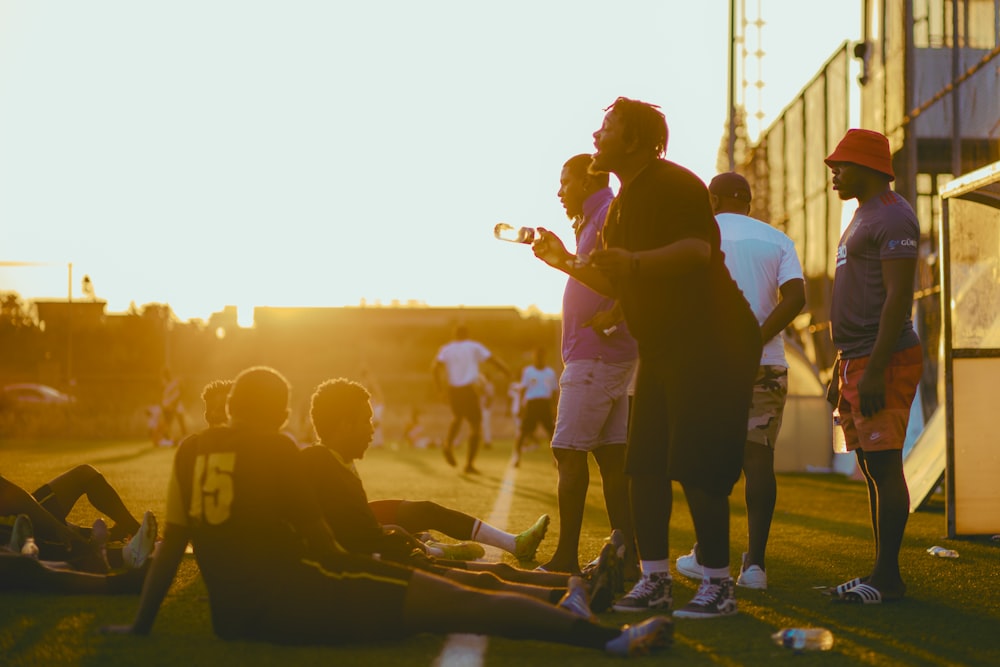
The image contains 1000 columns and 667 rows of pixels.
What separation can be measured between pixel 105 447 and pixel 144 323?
4812cm

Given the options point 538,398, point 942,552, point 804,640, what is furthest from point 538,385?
point 804,640

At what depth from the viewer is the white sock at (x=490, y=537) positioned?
6436 millimetres

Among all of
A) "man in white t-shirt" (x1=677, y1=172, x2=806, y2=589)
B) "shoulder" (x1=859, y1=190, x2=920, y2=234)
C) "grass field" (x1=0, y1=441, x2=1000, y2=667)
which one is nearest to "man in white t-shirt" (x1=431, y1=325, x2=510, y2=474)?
"grass field" (x1=0, y1=441, x2=1000, y2=667)

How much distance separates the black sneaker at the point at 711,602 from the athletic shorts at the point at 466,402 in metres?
12.7

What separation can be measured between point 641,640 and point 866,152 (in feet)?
9.19

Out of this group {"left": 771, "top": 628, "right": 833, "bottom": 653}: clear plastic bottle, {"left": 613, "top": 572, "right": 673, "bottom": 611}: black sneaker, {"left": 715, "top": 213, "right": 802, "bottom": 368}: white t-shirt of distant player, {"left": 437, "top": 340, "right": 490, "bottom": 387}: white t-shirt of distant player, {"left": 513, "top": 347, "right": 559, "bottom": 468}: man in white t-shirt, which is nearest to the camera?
{"left": 771, "top": 628, "right": 833, "bottom": 653}: clear plastic bottle

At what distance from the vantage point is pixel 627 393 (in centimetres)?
643

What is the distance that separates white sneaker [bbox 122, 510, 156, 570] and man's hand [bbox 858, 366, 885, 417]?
3046 millimetres

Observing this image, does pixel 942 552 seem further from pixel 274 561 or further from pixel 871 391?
pixel 274 561

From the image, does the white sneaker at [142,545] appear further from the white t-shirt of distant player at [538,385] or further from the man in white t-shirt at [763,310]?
the white t-shirt of distant player at [538,385]

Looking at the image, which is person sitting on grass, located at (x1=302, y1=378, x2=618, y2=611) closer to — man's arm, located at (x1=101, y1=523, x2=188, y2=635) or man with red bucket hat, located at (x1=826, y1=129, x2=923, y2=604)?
man's arm, located at (x1=101, y1=523, x2=188, y2=635)

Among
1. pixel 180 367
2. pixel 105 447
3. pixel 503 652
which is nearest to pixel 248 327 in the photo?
pixel 180 367

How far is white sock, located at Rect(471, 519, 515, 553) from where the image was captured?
6.44m

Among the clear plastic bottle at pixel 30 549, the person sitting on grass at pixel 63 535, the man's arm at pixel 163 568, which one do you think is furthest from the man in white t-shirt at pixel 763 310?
the clear plastic bottle at pixel 30 549
